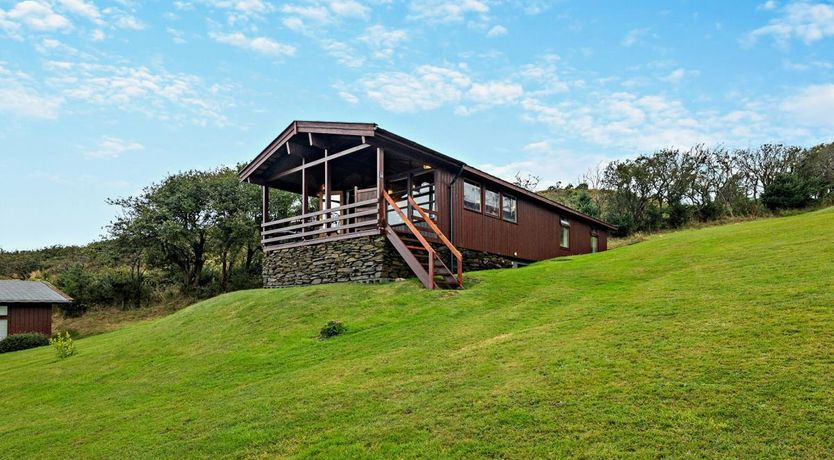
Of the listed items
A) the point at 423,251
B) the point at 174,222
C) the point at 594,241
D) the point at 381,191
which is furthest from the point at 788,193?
the point at 174,222

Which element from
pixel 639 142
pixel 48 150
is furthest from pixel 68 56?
pixel 639 142

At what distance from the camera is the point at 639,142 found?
39.8m

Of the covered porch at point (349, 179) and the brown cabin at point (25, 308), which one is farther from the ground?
the covered porch at point (349, 179)

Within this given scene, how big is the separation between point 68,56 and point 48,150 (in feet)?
20.1

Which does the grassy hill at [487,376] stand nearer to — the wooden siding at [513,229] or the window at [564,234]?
the wooden siding at [513,229]

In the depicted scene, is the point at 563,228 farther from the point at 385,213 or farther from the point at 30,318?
the point at 30,318

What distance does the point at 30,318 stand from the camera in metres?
24.8

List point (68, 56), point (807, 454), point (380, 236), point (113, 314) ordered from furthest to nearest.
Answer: point (113, 314)
point (68, 56)
point (380, 236)
point (807, 454)

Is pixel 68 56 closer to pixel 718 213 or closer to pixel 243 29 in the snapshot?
pixel 243 29

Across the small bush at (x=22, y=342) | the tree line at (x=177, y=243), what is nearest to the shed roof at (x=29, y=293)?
the small bush at (x=22, y=342)

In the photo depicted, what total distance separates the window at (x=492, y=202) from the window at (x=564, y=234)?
6189mm

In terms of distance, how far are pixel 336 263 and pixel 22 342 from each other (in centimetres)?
1549

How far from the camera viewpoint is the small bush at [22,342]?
72.1 feet

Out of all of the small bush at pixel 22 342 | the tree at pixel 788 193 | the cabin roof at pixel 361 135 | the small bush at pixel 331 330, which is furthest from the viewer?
the tree at pixel 788 193
